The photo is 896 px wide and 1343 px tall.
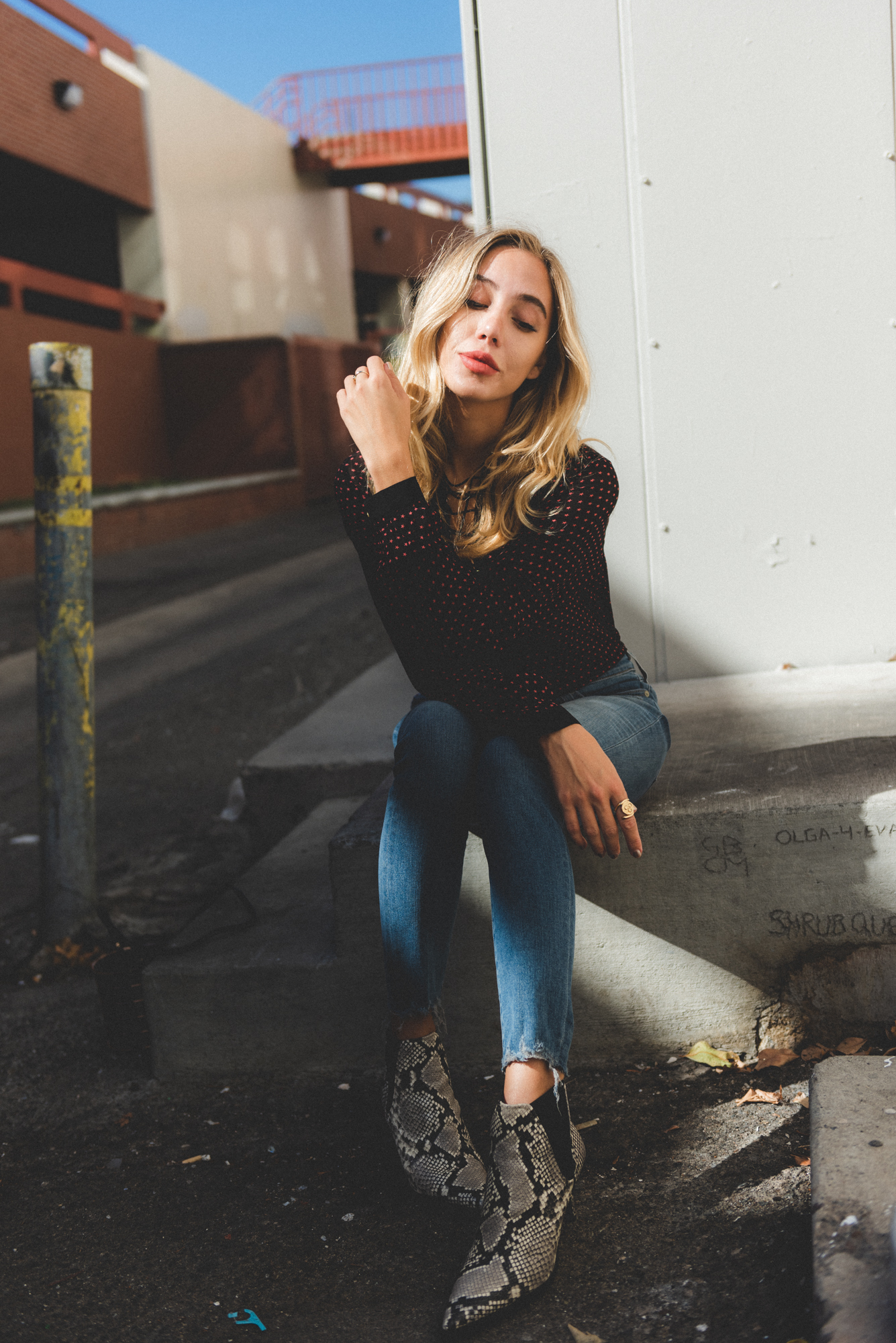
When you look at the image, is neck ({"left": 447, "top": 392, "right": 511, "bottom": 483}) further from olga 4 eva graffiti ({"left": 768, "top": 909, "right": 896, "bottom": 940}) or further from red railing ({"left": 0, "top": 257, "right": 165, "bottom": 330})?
red railing ({"left": 0, "top": 257, "right": 165, "bottom": 330})

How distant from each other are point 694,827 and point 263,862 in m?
1.26

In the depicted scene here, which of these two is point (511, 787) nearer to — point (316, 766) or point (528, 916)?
point (528, 916)

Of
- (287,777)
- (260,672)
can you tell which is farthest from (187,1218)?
(260,672)

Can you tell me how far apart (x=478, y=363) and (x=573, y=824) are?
0.90m

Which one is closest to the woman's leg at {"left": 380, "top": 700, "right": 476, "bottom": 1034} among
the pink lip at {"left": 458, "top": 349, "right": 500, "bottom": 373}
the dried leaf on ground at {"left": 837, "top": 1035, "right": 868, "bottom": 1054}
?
the pink lip at {"left": 458, "top": 349, "right": 500, "bottom": 373}

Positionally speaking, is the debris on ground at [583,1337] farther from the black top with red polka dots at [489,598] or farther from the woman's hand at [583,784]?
the black top with red polka dots at [489,598]

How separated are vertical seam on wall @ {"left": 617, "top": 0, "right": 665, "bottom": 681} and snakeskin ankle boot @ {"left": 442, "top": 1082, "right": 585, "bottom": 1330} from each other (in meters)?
1.56

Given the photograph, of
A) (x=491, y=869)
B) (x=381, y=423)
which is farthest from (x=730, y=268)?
(x=491, y=869)

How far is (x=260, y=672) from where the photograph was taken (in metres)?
6.36

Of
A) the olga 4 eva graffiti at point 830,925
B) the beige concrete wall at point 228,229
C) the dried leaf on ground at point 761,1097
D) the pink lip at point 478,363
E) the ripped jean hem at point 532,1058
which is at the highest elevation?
the beige concrete wall at point 228,229

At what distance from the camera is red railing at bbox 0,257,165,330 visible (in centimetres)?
1155

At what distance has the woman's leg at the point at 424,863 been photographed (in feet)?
6.19

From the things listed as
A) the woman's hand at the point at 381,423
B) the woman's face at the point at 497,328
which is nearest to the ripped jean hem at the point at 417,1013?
the woman's hand at the point at 381,423

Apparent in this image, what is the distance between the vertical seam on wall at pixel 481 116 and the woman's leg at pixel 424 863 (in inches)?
65.2
